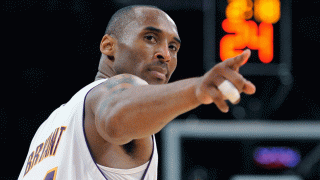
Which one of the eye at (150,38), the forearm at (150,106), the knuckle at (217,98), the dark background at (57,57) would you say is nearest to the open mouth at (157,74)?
the eye at (150,38)

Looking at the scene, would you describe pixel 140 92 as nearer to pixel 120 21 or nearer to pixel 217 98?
pixel 217 98

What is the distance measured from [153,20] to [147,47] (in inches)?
5.8

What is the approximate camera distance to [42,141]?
7.06 ft

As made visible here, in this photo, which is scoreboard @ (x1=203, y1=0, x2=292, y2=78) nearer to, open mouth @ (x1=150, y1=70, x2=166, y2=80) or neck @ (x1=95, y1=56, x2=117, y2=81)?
neck @ (x1=95, y1=56, x2=117, y2=81)

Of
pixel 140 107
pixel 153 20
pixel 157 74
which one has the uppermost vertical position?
pixel 153 20

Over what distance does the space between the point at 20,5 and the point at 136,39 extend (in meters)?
3.89

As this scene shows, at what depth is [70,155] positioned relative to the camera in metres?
1.90

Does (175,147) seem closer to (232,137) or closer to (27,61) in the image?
(232,137)

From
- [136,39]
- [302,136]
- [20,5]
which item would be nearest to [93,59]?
[20,5]

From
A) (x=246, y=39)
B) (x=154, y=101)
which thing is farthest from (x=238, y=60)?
(x=246, y=39)

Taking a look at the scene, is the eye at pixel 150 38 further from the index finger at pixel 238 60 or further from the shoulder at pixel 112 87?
the index finger at pixel 238 60

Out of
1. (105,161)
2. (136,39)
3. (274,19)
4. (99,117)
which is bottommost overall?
(105,161)

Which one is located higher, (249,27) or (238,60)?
(249,27)

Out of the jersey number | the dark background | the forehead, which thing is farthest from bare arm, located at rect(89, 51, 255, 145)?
the dark background
